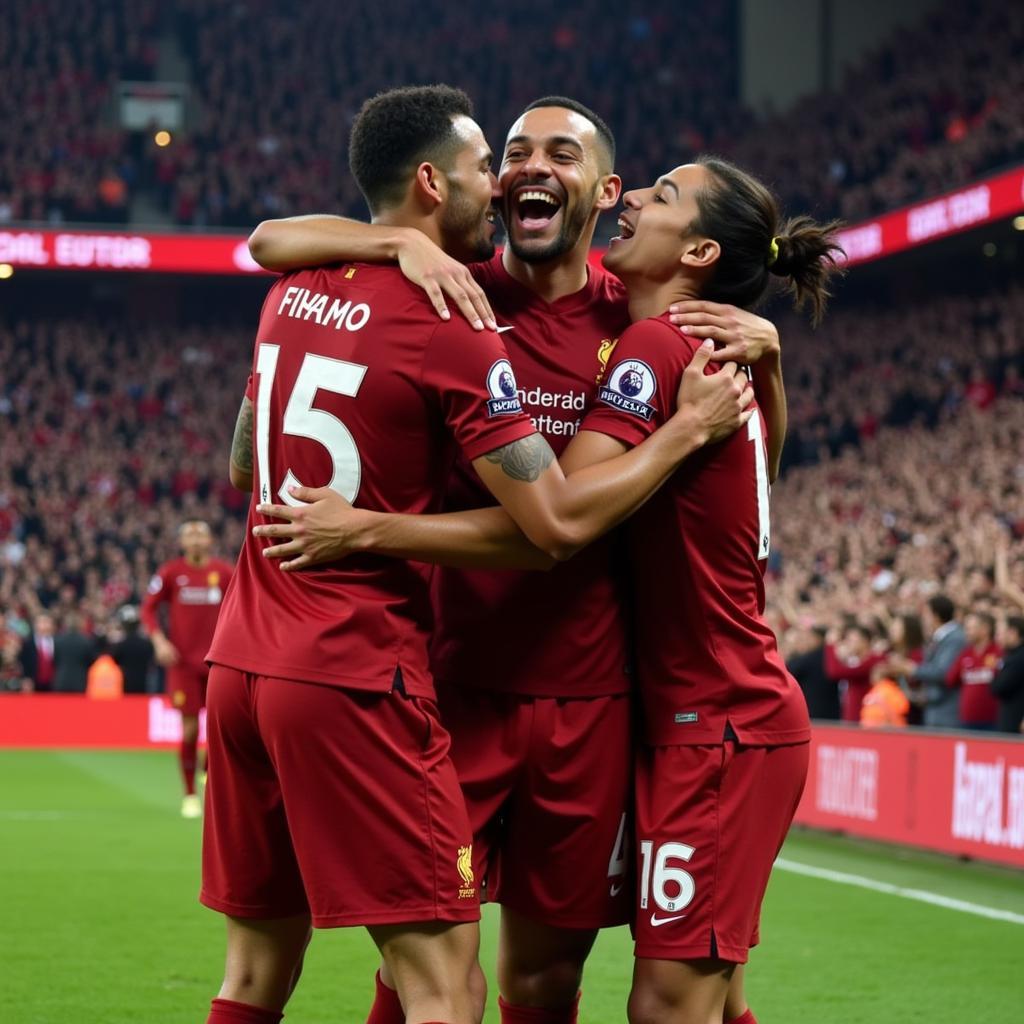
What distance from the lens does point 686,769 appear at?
4.10m

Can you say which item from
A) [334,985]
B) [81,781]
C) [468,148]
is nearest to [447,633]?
[468,148]

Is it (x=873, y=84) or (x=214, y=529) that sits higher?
(x=873, y=84)

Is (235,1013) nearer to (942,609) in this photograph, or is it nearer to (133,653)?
(942,609)

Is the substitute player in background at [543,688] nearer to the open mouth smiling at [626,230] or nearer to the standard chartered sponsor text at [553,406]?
the standard chartered sponsor text at [553,406]

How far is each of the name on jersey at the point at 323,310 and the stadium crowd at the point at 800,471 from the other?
36.6 ft

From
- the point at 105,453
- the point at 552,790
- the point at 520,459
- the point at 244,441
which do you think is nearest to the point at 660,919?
the point at 552,790

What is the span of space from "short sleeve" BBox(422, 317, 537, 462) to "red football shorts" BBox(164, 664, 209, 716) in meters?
9.98

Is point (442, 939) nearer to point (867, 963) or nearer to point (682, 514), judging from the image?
point (682, 514)

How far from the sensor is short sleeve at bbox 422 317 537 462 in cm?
370

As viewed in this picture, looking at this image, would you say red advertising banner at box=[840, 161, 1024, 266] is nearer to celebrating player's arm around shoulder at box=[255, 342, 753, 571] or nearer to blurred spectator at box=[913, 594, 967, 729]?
blurred spectator at box=[913, 594, 967, 729]

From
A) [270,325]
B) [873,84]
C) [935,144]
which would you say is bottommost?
[270,325]

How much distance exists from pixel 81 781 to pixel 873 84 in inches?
889

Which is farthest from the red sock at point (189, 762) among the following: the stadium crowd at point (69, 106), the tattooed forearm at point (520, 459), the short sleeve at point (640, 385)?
the stadium crowd at point (69, 106)

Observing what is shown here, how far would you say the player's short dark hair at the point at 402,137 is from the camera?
12.8ft
